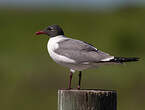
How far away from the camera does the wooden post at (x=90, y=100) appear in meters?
5.06

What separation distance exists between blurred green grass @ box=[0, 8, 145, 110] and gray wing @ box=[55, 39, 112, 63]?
379 cm

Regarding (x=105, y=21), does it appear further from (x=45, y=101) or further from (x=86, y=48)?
(x=86, y=48)

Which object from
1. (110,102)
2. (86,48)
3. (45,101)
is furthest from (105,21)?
(110,102)

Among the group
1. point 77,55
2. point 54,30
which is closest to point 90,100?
point 77,55

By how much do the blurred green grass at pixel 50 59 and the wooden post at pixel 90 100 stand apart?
5.17m

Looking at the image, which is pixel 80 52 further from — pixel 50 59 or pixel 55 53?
pixel 50 59

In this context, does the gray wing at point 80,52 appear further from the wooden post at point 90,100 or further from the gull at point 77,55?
the wooden post at point 90,100

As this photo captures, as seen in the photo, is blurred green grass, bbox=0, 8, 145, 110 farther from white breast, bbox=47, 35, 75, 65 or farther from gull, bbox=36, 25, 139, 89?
gull, bbox=36, 25, 139, 89

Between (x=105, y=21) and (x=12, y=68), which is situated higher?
(x=105, y=21)

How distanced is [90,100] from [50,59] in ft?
30.7

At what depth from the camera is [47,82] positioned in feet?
38.9

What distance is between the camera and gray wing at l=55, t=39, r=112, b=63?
21.0ft

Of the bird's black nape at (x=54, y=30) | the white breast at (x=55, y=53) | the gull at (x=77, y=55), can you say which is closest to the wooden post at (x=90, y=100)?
the gull at (x=77, y=55)

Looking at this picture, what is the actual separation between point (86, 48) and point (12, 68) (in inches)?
266
